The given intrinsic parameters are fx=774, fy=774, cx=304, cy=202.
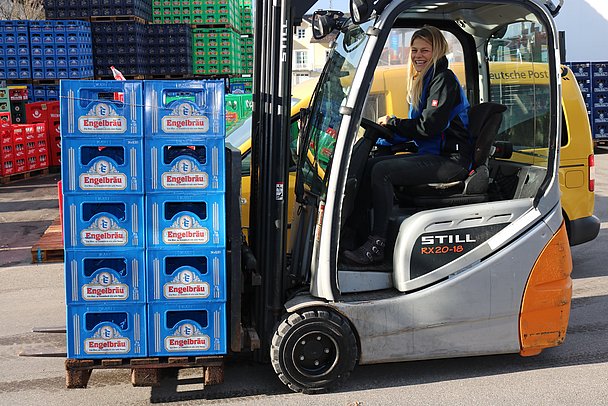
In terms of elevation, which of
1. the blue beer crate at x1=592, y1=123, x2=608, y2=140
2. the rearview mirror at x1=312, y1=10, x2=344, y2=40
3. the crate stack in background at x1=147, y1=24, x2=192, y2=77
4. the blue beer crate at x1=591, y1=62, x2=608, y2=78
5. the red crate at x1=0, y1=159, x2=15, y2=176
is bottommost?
the red crate at x1=0, y1=159, x2=15, y2=176

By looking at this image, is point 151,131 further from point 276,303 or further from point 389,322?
point 389,322

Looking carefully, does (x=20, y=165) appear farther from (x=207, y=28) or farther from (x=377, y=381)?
(x=377, y=381)

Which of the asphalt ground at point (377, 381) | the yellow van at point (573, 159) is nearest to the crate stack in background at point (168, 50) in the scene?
the yellow van at point (573, 159)

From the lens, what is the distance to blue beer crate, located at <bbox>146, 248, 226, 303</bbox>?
15.1 feet

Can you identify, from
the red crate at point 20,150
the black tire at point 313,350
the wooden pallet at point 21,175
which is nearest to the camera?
the black tire at point 313,350

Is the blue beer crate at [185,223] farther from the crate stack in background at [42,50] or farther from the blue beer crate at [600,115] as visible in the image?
the blue beer crate at [600,115]

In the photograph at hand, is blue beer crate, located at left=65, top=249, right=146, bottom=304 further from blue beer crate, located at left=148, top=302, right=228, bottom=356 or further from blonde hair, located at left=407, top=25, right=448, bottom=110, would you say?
blonde hair, located at left=407, top=25, right=448, bottom=110

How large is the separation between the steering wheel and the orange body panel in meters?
1.30

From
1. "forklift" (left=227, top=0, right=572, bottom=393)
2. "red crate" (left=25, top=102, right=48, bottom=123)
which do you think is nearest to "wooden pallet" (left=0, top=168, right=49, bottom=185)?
"red crate" (left=25, top=102, right=48, bottom=123)

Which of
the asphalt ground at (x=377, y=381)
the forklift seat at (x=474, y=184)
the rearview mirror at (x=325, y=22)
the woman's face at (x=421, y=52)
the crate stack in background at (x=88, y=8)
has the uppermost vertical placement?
the crate stack in background at (x=88, y=8)

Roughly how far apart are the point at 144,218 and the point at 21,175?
1274 cm

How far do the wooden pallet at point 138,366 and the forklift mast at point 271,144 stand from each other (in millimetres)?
465

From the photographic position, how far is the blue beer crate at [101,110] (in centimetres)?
445

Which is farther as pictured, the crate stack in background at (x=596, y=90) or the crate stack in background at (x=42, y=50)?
the crate stack in background at (x=596, y=90)
